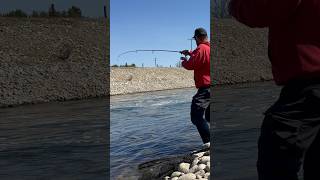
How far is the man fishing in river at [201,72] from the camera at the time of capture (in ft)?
27.4

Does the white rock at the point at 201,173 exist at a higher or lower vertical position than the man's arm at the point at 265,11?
lower

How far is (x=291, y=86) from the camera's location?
259cm

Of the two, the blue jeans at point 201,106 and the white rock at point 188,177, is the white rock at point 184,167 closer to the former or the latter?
the white rock at point 188,177

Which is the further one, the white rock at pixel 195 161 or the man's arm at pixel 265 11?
the white rock at pixel 195 161

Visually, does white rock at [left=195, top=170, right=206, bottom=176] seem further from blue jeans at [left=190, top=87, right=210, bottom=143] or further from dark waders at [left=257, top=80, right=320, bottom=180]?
dark waders at [left=257, top=80, right=320, bottom=180]

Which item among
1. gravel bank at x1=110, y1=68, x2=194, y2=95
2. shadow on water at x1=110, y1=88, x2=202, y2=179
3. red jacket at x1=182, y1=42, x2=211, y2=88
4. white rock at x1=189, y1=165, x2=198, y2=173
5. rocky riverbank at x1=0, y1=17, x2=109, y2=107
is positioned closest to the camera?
white rock at x1=189, y1=165, x2=198, y2=173

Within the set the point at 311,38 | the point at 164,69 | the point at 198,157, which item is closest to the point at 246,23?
the point at 311,38

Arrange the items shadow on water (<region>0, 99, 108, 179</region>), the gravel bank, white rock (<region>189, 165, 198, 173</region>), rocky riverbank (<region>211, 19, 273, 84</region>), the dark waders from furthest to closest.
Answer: rocky riverbank (<region>211, 19, 273, 84</region>) → the gravel bank → shadow on water (<region>0, 99, 108, 179</region>) → white rock (<region>189, 165, 198, 173</region>) → the dark waders

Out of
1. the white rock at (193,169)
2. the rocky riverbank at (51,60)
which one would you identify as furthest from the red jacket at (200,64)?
the rocky riverbank at (51,60)

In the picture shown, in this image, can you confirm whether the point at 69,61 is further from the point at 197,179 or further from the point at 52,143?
the point at 197,179

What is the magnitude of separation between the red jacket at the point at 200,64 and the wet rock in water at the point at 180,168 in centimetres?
114

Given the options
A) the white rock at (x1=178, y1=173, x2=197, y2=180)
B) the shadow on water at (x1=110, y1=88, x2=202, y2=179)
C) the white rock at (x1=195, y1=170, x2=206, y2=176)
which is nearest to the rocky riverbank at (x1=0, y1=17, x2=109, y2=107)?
the shadow on water at (x1=110, y1=88, x2=202, y2=179)

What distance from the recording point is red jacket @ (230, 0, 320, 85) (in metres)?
2.52

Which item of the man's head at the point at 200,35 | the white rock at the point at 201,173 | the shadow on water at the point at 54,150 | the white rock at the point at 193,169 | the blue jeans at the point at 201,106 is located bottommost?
the shadow on water at the point at 54,150
